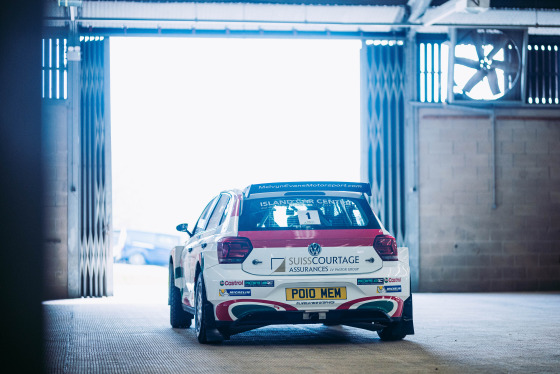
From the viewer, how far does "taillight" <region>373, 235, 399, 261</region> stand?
859 cm

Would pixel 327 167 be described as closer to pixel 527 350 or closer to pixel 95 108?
pixel 95 108

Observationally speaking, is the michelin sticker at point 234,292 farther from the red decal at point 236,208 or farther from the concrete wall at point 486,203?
the concrete wall at point 486,203

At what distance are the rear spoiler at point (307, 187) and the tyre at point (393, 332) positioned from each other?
1.34m

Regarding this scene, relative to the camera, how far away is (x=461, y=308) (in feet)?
47.1

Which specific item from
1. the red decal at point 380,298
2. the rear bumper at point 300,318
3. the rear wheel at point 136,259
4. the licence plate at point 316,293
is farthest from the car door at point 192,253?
the rear wheel at point 136,259

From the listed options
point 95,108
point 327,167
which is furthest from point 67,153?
point 327,167

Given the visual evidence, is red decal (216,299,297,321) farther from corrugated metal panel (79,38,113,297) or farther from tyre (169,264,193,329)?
corrugated metal panel (79,38,113,297)

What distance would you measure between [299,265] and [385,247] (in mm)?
860

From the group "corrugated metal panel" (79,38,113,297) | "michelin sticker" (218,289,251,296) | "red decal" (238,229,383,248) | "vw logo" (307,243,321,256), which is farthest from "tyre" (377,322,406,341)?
"corrugated metal panel" (79,38,113,297)

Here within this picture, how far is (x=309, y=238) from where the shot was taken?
Answer: 849 centimetres

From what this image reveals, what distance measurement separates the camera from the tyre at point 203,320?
850cm

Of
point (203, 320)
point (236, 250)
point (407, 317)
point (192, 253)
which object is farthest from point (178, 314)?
point (407, 317)

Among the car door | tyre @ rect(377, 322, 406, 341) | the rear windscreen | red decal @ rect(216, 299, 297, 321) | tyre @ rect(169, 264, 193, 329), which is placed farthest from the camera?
tyre @ rect(169, 264, 193, 329)

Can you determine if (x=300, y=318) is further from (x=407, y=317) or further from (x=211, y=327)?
(x=407, y=317)
